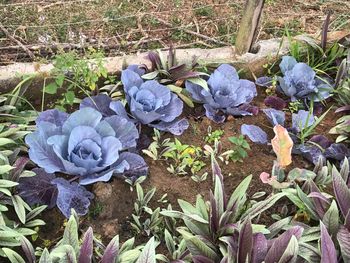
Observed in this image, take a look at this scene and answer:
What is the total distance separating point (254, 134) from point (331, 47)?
0.86m

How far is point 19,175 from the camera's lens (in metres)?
2.40

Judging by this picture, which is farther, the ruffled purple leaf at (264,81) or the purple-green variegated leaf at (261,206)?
the ruffled purple leaf at (264,81)

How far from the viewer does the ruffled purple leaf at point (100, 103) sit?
278 centimetres

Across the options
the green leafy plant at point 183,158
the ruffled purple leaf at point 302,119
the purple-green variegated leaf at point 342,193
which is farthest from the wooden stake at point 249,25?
the purple-green variegated leaf at point 342,193

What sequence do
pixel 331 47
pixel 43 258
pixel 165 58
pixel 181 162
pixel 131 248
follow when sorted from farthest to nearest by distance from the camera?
pixel 331 47 → pixel 165 58 → pixel 181 162 → pixel 131 248 → pixel 43 258

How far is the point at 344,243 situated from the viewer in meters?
2.18

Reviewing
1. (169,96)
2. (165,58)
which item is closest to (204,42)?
(165,58)

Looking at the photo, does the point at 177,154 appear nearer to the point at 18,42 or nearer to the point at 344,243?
the point at 344,243

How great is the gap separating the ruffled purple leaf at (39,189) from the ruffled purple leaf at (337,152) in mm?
1327

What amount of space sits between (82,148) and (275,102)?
1.15 metres

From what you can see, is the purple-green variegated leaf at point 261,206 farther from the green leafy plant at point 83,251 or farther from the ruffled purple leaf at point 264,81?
the ruffled purple leaf at point 264,81

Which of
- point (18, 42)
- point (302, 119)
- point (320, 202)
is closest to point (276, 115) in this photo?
point (302, 119)

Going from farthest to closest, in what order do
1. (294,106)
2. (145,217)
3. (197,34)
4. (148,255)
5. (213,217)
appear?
(197,34) → (294,106) → (145,217) → (213,217) → (148,255)

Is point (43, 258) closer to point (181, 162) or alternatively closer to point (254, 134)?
point (181, 162)
